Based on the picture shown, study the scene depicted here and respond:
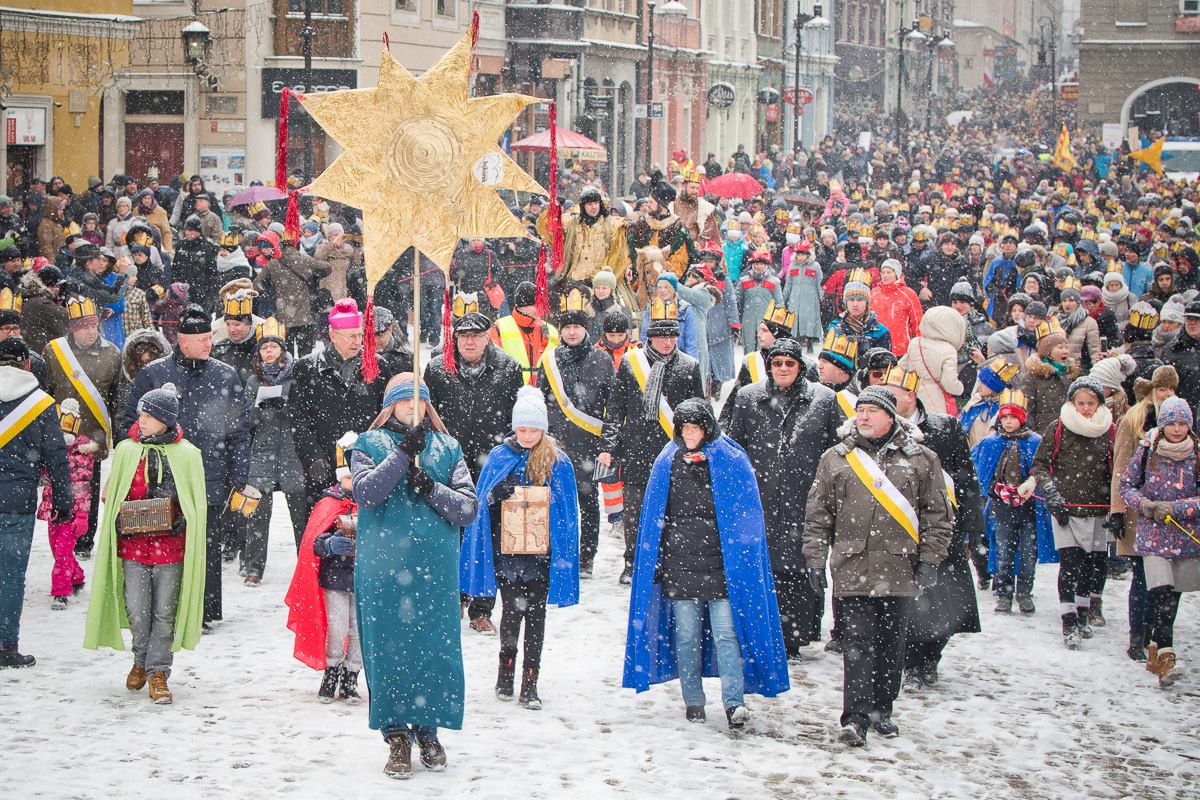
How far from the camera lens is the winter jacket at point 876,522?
313 inches

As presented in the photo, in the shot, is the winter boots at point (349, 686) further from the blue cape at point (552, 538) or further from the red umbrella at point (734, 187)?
the red umbrella at point (734, 187)

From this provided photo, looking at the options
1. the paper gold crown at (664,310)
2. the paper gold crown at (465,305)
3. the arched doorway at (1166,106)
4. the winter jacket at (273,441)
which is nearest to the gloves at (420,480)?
the winter jacket at (273,441)

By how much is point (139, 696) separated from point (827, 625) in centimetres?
392

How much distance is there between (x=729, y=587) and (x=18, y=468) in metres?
3.59

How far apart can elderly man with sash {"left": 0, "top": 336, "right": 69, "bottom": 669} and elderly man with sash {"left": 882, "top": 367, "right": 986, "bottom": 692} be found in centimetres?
419

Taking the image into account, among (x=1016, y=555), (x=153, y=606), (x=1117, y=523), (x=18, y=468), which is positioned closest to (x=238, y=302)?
(x=18, y=468)

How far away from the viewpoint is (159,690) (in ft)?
27.0

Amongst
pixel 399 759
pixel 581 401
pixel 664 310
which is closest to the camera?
pixel 399 759

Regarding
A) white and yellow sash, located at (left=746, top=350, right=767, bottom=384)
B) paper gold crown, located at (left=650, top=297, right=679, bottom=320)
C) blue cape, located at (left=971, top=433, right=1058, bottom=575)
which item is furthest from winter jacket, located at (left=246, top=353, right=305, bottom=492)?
blue cape, located at (left=971, top=433, right=1058, bottom=575)

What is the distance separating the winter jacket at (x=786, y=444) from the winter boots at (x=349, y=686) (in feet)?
7.59

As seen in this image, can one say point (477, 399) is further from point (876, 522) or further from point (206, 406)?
point (876, 522)

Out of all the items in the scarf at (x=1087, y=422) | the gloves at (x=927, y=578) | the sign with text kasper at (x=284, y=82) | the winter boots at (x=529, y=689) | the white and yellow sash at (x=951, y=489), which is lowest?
the winter boots at (x=529, y=689)

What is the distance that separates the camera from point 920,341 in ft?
40.8

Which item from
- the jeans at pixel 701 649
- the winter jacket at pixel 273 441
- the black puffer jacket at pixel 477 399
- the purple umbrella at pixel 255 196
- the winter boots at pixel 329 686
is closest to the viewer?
the jeans at pixel 701 649
